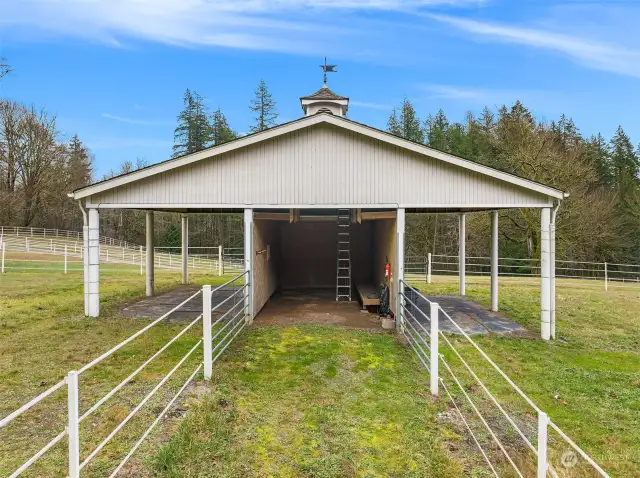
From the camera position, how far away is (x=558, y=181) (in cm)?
2353

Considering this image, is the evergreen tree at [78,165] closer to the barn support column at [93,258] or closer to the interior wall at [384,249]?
the barn support column at [93,258]

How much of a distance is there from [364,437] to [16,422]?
12.1ft

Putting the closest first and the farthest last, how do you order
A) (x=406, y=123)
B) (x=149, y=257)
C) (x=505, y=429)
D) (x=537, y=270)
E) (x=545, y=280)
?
(x=505, y=429)
(x=545, y=280)
(x=149, y=257)
(x=537, y=270)
(x=406, y=123)

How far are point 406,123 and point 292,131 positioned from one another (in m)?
29.7

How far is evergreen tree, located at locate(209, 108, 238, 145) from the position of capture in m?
40.7

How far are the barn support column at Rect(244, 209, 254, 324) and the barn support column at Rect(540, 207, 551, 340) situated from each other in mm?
6112

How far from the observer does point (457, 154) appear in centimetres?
3133

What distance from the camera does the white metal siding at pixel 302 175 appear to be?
902cm

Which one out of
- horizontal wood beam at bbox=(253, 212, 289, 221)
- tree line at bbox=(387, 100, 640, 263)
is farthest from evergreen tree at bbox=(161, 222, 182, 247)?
horizontal wood beam at bbox=(253, 212, 289, 221)

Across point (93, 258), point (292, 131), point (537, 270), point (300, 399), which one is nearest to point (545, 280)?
point (300, 399)

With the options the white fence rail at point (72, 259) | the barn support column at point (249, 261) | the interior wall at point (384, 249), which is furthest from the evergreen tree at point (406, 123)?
the barn support column at point (249, 261)

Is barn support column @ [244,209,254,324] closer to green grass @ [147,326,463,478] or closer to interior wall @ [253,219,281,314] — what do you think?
interior wall @ [253,219,281,314]

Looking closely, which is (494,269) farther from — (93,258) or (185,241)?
(185,241)

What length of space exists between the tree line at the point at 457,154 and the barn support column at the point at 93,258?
1474cm
